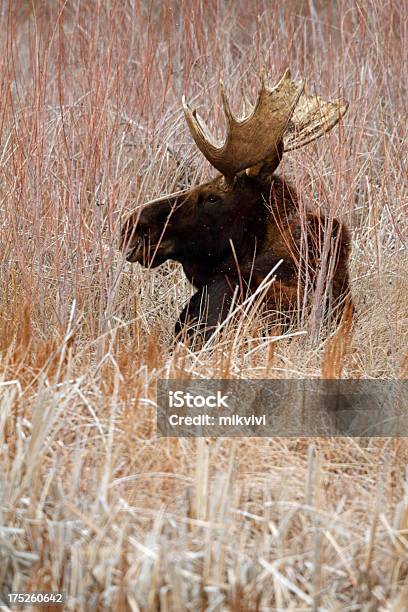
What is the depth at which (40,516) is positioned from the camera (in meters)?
2.71

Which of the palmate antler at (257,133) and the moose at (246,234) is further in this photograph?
the moose at (246,234)

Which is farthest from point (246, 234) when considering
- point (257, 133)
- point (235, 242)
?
point (257, 133)

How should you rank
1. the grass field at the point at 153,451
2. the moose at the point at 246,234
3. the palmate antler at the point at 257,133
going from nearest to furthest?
the grass field at the point at 153,451 → the palmate antler at the point at 257,133 → the moose at the point at 246,234

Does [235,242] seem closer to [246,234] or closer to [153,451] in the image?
[246,234]

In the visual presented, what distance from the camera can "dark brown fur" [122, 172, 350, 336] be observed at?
407cm

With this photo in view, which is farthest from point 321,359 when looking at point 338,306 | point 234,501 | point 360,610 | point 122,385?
point 360,610

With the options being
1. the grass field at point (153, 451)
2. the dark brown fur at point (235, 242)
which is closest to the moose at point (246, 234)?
the dark brown fur at point (235, 242)

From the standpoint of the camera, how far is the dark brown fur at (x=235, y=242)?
160 inches

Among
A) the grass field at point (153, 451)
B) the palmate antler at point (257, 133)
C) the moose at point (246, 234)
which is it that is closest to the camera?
the grass field at point (153, 451)

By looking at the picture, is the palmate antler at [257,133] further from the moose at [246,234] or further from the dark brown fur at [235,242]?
the dark brown fur at [235,242]

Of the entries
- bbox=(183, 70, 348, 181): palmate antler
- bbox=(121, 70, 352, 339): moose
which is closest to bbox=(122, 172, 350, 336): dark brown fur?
bbox=(121, 70, 352, 339): moose

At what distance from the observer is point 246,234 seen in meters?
4.12

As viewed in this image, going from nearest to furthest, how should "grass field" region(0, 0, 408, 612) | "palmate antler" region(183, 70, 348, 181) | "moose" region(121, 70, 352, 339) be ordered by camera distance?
"grass field" region(0, 0, 408, 612)
"palmate antler" region(183, 70, 348, 181)
"moose" region(121, 70, 352, 339)

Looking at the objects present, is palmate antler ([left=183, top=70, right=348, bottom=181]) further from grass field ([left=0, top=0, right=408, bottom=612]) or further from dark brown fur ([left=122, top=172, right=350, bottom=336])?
grass field ([left=0, top=0, right=408, bottom=612])
